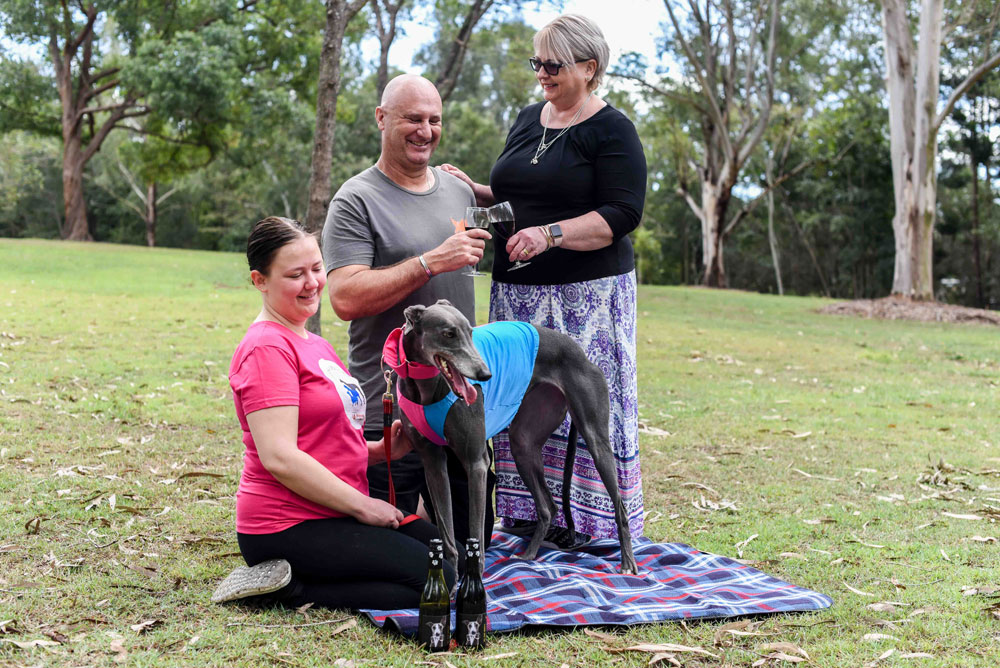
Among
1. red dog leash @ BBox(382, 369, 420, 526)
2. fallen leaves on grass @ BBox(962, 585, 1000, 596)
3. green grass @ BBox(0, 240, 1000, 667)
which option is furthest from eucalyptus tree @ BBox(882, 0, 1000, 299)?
red dog leash @ BBox(382, 369, 420, 526)

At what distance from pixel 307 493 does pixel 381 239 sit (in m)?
1.30

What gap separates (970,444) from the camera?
24.0 feet

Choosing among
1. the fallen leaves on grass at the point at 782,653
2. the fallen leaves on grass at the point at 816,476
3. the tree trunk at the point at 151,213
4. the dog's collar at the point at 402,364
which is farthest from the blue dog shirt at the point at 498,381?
the tree trunk at the point at 151,213

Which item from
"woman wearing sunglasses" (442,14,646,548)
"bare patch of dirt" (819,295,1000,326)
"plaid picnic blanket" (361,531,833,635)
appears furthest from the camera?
"bare patch of dirt" (819,295,1000,326)

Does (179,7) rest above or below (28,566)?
above

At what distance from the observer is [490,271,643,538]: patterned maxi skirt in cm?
443

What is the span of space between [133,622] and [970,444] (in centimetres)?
671

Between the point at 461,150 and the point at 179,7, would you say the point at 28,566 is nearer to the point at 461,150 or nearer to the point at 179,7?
the point at 179,7

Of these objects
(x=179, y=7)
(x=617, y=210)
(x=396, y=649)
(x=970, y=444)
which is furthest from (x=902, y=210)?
(x=179, y=7)

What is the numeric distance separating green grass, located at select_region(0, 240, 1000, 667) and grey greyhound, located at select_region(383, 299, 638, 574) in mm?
722

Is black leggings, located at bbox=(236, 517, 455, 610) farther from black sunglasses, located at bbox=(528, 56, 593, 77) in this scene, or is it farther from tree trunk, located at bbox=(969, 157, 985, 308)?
tree trunk, located at bbox=(969, 157, 985, 308)

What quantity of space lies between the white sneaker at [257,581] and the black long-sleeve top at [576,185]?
1879 mm

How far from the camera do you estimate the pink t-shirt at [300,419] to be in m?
3.45

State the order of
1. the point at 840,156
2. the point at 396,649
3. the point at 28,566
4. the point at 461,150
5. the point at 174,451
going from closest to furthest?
the point at 396,649 → the point at 28,566 → the point at 174,451 → the point at 840,156 → the point at 461,150
